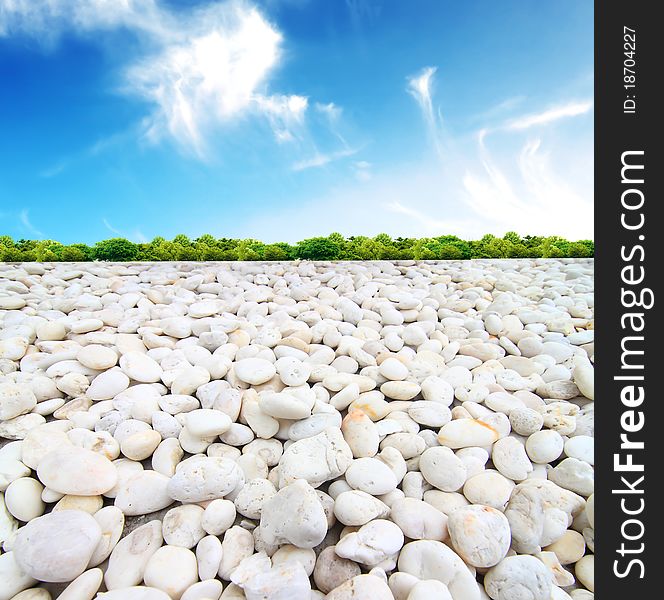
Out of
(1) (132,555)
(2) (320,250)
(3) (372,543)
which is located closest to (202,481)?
(1) (132,555)

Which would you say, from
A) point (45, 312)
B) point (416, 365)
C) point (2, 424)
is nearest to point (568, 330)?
point (416, 365)

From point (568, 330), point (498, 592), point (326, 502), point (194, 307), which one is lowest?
point (498, 592)

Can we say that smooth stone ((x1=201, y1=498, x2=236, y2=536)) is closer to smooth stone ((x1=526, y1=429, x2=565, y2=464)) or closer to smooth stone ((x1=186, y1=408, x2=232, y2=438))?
smooth stone ((x1=186, y1=408, x2=232, y2=438))

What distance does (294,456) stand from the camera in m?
1.05

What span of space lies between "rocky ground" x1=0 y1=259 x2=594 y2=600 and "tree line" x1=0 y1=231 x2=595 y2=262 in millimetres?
2062

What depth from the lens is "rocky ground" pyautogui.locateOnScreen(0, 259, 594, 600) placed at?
871 millimetres

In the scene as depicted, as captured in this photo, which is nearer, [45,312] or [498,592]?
[498,592]

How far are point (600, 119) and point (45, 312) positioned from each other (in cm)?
225

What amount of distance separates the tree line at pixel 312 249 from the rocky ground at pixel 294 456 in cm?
206

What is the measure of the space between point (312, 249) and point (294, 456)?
3.06m

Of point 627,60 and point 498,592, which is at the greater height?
point 627,60

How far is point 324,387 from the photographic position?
1364 millimetres

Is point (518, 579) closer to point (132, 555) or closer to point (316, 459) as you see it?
point (316, 459)

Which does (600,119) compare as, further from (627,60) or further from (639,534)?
(639,534)
